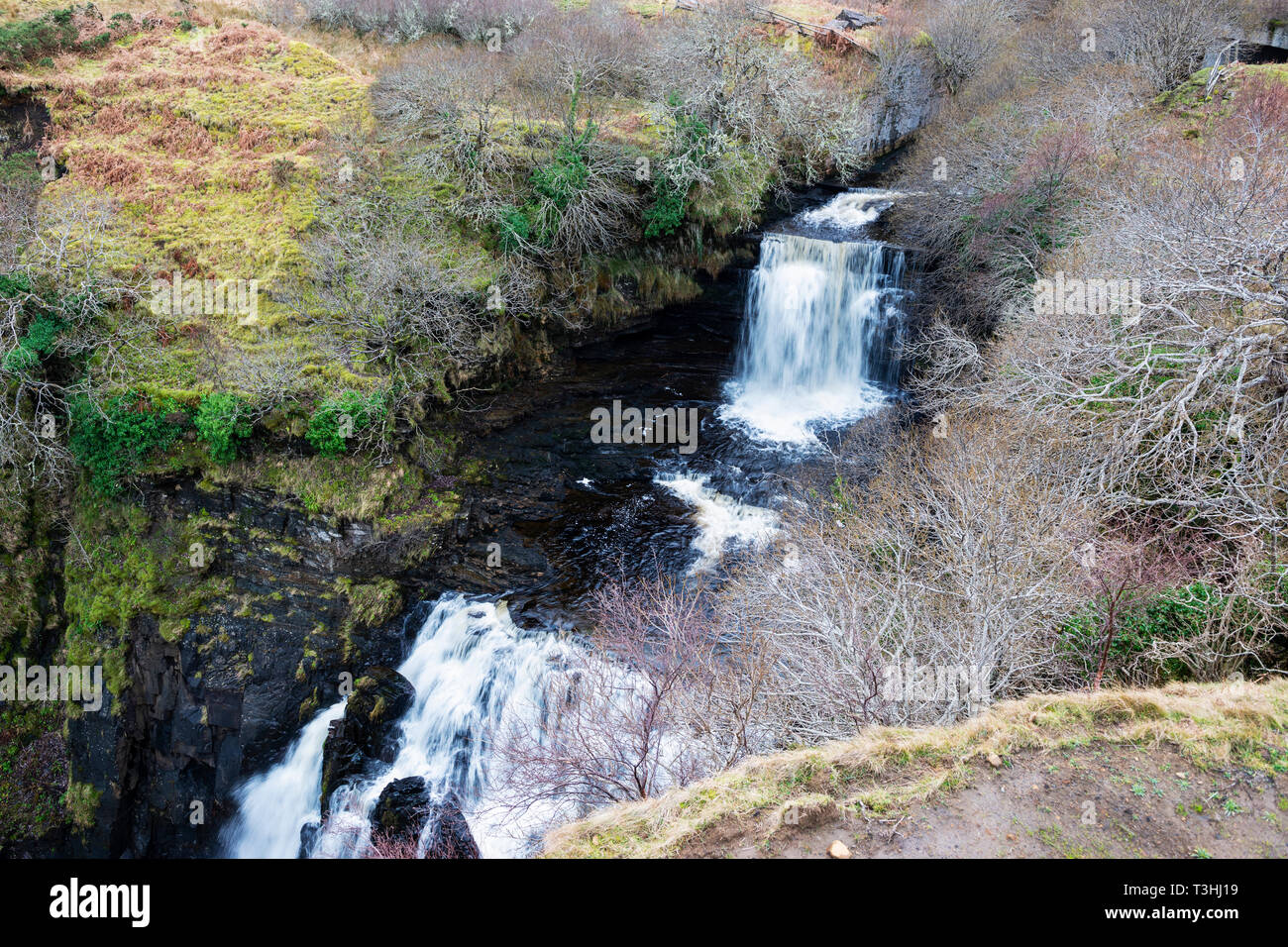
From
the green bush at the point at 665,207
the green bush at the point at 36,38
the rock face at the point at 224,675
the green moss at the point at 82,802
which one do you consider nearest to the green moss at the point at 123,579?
the rock face at the point at 224,675

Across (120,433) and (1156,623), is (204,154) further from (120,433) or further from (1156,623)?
(1156,623)

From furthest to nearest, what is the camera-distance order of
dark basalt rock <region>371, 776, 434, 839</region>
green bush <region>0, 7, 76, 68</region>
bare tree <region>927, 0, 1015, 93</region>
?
bare tree <region>927, 0, 1015, 93</region> < green bush <region>0, 7, 76, 68</region> < dark basalt rock <region>371, 776, 434, 839</region>

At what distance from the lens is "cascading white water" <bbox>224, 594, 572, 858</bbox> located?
1166 cm

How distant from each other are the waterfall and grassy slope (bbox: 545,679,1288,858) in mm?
11566

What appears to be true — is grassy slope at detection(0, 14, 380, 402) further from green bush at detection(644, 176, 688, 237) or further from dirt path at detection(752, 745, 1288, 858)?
dirt path at detection(752, 745, 1288, 858)

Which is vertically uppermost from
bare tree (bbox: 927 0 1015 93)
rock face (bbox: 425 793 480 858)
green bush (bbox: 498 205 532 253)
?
bare tree (bbox: 927 0 1015 93)

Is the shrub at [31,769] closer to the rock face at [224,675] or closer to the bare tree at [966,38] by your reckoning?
the rock face at [224,675]

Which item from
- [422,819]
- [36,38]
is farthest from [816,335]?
[36,38]

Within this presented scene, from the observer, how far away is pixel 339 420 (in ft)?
48.5

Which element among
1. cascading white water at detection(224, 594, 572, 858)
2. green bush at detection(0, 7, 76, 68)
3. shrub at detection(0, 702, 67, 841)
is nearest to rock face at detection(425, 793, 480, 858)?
cascading white water at detection(224, 594, 572, 858)

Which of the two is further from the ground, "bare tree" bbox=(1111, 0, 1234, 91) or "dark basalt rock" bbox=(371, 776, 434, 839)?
"bare tree" bbox=(1111, 0, 1234, 91)

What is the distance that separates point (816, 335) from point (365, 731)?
620 inches

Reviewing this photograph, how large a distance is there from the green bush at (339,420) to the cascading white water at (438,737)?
16.1 feet
